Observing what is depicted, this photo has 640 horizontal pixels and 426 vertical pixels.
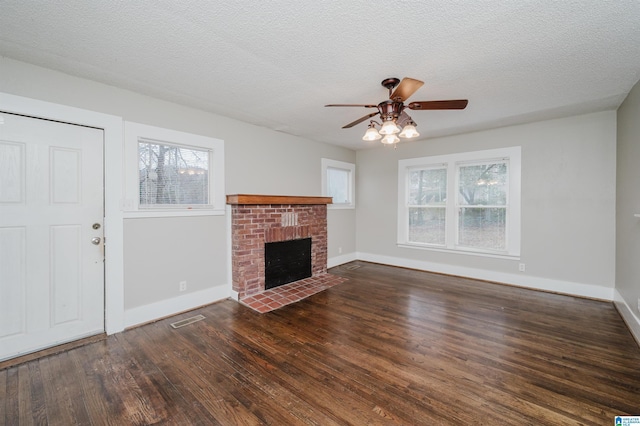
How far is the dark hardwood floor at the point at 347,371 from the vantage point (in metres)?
1.66

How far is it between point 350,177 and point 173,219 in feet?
12.3

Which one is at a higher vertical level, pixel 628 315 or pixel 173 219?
pixel 173 219

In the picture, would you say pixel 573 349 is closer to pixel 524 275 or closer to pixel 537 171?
pixel 524 275

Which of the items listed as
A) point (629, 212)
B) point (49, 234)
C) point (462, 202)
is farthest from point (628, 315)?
point (49, 234)

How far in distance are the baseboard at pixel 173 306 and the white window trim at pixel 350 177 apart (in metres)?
2.62

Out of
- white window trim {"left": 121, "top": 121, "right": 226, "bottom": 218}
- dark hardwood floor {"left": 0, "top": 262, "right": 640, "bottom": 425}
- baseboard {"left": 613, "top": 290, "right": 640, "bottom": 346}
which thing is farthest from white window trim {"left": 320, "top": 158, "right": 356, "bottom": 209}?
baseboard {"left": 613, "top": 290, "right": 640, "bottom": 346}

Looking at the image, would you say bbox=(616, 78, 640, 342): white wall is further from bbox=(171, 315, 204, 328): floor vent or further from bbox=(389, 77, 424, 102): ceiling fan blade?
bbox=(171, 315, 204, 328): floor vent

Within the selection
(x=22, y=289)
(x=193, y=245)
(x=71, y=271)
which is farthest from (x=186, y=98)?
(x=22, y=289)

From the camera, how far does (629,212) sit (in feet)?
9.36

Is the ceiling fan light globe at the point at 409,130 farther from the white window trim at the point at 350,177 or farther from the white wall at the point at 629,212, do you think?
the white window trim at the point at 350,177

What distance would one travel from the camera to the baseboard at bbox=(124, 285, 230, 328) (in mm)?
2837

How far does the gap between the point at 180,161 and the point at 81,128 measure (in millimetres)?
930

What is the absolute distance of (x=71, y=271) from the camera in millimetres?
2523

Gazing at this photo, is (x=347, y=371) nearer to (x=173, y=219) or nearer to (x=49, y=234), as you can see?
(x=173, y=219)
